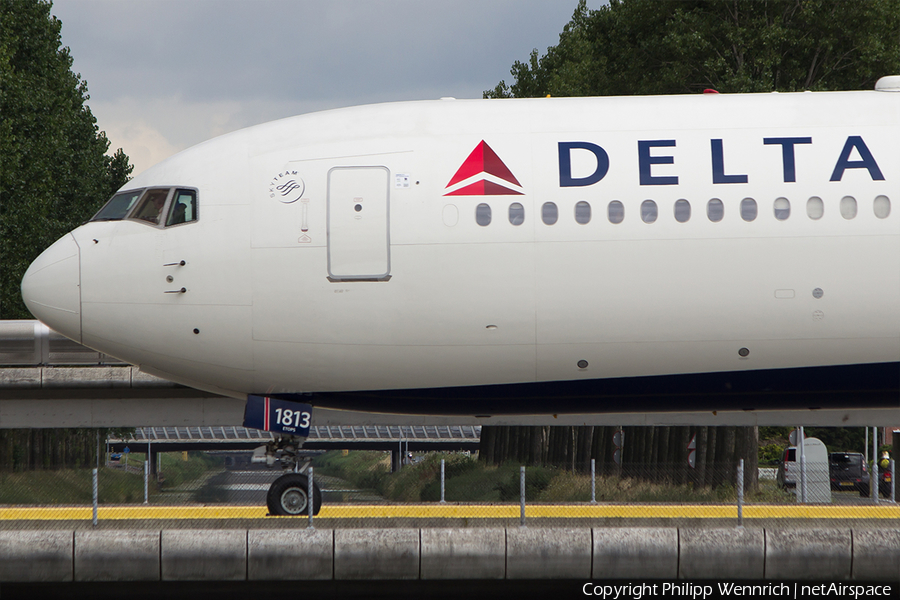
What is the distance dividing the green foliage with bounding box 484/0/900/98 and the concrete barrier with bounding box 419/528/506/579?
20.1 metres

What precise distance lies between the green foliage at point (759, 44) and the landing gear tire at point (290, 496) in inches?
782

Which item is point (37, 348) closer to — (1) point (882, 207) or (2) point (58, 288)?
(2) point (58, 288)

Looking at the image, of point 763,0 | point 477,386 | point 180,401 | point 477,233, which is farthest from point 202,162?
point 763,0

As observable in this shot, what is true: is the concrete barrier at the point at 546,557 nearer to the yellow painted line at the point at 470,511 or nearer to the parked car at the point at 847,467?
the yellow painted line at the point at 470,511

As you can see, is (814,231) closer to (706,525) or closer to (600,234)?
(600,234)

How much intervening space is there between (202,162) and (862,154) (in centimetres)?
949

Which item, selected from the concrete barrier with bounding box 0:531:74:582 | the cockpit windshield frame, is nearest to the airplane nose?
the cockpit windshield frame

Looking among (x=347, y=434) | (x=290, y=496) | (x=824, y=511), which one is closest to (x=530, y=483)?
(x=824, y=511)

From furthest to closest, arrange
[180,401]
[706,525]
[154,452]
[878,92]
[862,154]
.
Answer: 1. [154,452]
2. [180,401]
3. [878,92]
4. [862,154]
5. [706,525]

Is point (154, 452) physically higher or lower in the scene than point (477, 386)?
lower

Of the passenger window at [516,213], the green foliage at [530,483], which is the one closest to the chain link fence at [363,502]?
the green foliage at [530,483]

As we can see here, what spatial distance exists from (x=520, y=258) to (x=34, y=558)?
7.38 m

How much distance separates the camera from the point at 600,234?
1249cm

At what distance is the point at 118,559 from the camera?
11.4 metres
